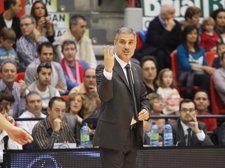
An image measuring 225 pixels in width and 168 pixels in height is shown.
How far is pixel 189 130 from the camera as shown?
11.3 metres

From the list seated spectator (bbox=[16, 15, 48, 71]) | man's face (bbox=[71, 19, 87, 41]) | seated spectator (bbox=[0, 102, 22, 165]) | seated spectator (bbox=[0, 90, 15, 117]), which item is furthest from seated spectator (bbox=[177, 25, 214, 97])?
seated spectator (bbox=[0, 102, 22, 165])

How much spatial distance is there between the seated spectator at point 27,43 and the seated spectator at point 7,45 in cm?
→ 15

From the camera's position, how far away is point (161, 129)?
11.7m

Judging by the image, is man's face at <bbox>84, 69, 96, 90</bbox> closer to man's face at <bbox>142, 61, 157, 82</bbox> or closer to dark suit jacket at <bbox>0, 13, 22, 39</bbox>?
man's face at <bbox>142, 61, 157, 82</bbox>

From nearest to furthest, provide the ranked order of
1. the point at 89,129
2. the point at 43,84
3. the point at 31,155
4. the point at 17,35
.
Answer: the point at 31,155 → the point at 89,129 → the point at 43,84 → the point at 17,35

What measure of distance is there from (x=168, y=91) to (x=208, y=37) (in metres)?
2.09

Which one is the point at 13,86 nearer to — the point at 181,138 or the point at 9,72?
the point at 9,72

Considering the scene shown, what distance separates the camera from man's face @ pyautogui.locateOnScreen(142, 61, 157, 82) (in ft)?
43.9

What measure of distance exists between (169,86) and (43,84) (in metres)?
1.99

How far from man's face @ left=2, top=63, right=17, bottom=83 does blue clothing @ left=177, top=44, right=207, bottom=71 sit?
294 cm

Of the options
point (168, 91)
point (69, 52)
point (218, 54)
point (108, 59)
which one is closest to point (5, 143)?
Result: point (108, 59)

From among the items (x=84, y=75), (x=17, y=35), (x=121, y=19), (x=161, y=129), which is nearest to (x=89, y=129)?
(x=161, y=129)

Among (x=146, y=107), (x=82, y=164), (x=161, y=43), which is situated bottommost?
(x=82, y=164)

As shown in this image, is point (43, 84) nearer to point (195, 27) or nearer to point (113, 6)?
point (195, 27)
